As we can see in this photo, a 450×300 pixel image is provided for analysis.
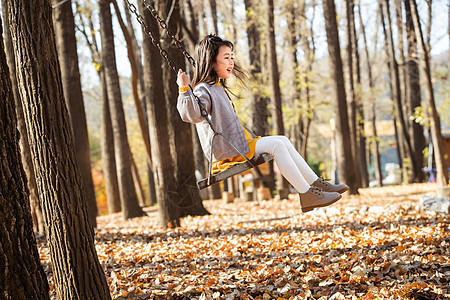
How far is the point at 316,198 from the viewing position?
4.72 meters

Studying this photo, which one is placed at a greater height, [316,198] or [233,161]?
[233,161]

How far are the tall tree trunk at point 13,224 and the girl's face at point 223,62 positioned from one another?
213 cm

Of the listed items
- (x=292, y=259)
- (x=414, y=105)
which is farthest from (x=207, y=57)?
(x=414, y=105)

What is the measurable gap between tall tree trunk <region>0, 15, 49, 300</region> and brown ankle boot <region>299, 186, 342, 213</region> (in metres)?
2.49

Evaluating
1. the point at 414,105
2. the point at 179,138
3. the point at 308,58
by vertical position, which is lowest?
the point at 179,138

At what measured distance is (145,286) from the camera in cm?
523

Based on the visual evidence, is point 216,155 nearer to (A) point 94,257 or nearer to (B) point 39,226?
(A) point 94,257

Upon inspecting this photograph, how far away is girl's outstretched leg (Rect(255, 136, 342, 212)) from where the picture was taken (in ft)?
15.4

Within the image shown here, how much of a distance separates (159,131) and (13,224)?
659cm

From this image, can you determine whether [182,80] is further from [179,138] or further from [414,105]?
[414,105]

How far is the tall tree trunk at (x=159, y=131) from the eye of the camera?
948 centimetres

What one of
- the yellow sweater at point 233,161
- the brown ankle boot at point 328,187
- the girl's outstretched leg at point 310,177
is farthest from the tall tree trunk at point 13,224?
the brown ankle boot at point 328,187

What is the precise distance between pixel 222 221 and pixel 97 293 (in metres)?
5.75

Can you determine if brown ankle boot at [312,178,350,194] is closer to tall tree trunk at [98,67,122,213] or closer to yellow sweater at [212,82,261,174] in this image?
yellow sweater at [212,82,261,174]
